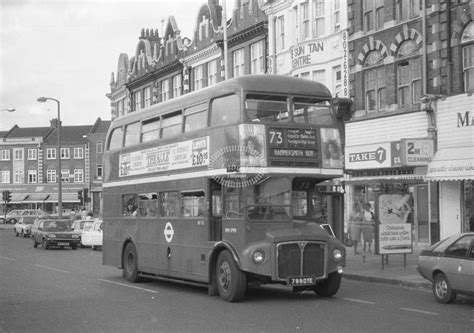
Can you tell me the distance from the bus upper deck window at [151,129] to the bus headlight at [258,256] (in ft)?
16.3

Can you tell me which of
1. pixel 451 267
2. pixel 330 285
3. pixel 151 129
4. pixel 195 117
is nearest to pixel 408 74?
pixel 151 129

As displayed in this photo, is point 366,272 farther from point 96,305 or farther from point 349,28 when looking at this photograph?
point 349,28

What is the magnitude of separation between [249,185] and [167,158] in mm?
3322

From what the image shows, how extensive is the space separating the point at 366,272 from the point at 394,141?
29.7 feet

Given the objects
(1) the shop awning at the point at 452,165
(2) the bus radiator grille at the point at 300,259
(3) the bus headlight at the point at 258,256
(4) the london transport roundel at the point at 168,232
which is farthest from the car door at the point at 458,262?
(1) the shop awning at the point at 452,165

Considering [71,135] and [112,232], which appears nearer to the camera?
[112,232]

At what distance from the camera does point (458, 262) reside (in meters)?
13.4

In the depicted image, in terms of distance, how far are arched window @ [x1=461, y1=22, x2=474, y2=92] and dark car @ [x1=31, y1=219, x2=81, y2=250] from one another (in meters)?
20.8

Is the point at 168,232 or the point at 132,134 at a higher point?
the point at 132,134

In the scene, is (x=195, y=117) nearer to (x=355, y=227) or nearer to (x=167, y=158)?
(x=167, y=158)

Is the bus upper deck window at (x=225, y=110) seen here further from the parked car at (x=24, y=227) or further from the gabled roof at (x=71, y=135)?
the gabled roof at (x=71, y=135)

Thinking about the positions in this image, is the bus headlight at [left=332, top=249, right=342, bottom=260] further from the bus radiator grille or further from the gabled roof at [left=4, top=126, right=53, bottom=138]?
the gabled roof at [left=4, top=126, right=53, bottom=138]

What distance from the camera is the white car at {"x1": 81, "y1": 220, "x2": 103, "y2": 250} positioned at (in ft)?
115

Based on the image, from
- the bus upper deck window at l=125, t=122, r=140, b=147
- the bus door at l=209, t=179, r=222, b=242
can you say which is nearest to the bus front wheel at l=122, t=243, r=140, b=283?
the bus upper deck window at l=125, t=122, r=140, b=147
